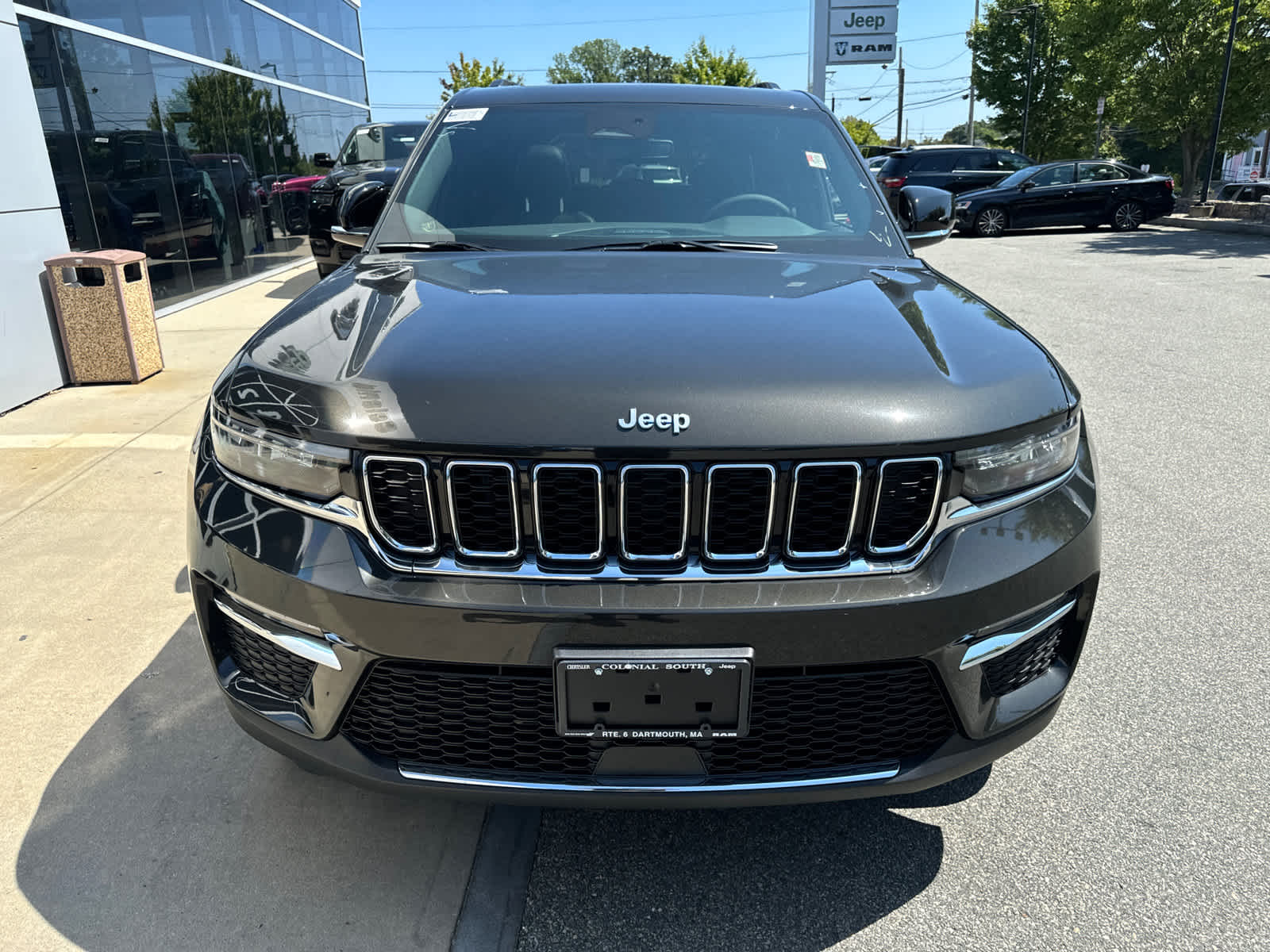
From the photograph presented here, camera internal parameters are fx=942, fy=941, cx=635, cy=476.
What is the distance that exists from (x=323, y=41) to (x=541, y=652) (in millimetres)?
16979

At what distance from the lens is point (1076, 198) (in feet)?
60.3

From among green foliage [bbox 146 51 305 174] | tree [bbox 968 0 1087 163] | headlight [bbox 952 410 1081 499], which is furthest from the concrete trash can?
tree [bbox 968 0 1087 163]

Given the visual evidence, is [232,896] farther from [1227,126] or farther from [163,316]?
[1227,126]

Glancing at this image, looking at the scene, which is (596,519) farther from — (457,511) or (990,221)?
(990,221)

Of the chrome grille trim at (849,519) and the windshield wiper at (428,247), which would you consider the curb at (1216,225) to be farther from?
the chrome grille trim at (849,519)

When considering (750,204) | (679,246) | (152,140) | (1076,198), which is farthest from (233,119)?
(1076,198)

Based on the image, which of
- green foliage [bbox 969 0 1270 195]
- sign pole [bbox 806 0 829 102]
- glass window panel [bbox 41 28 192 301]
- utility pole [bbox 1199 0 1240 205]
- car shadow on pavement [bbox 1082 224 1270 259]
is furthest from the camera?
sign pole [bbox 806 0 829 102]

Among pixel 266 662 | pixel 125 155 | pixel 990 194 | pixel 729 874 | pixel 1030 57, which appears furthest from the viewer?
pixel 1030 57

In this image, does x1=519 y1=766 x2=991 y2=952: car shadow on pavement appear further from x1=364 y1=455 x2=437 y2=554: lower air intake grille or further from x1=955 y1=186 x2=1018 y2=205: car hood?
x1=955 y1=186 x2=1018 y2=205: car hood

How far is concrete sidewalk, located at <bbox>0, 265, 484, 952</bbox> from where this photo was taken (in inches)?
79.5

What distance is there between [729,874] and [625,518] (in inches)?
38.4

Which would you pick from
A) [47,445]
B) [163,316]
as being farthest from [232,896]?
[163,316]

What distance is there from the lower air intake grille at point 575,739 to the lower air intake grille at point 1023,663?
0.13m

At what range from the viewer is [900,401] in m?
1.74
